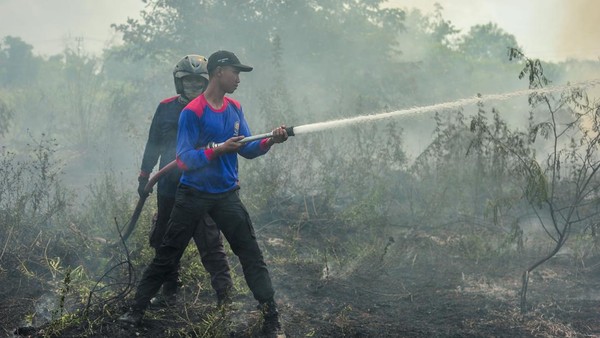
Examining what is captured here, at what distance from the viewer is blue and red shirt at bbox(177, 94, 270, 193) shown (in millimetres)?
3814

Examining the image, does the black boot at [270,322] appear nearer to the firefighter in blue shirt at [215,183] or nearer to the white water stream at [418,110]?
the firefighter in blue shirt at [215,183]

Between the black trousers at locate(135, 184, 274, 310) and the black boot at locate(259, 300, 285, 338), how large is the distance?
0.19 feet

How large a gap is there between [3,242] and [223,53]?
3.76m

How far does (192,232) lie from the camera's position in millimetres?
4066

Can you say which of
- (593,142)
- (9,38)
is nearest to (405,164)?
(593,142)

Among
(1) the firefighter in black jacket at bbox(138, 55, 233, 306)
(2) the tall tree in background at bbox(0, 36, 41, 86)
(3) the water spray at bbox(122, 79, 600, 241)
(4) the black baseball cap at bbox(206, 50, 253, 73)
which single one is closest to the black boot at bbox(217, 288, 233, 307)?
(1) the firefighter in black jacket at bbox(138, 55, 233, 306)

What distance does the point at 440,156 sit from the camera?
27.0ft

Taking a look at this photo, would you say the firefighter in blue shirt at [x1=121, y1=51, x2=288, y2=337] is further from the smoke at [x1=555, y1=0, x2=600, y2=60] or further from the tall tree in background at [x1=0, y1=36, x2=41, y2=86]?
the tall tree in background at [x1=0, y1=36, x2=41, y2=86]

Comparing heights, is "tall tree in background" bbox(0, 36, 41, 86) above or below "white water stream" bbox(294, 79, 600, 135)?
above

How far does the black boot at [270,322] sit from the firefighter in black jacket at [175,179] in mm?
543

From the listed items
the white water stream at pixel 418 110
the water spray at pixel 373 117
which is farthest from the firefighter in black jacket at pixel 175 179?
the white water stream at pixel 418 110

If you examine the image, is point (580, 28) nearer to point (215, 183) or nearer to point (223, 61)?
point (223, 61)

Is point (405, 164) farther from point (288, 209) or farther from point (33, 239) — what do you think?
point (33, 239)

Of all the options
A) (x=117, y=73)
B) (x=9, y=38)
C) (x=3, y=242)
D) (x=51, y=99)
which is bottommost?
(x=3, y=242)
